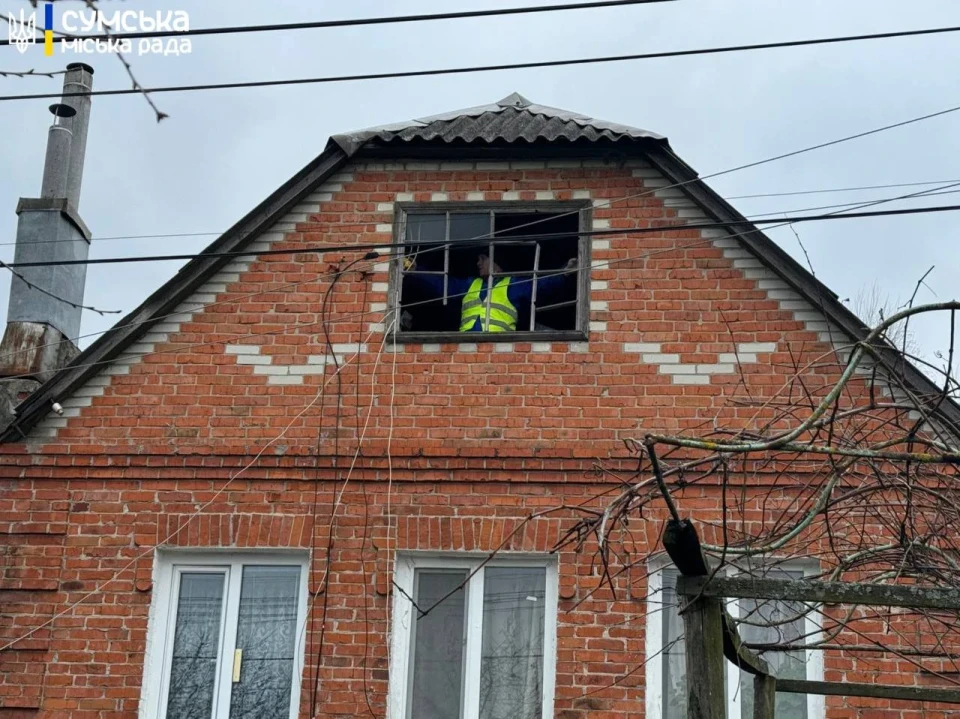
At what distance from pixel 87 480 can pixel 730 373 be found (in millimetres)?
4448

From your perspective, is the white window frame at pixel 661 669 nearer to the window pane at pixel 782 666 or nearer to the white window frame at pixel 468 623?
the window pane at pixel 782 666

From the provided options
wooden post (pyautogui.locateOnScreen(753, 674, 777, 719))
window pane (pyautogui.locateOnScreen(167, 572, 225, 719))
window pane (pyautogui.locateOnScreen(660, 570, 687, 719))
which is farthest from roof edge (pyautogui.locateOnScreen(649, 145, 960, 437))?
window pane (pyautogui.locateOnScreen(167, 572, 225, 719))

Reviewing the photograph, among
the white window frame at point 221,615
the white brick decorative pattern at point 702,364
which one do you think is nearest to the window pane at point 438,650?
the white window frame at point 221,615

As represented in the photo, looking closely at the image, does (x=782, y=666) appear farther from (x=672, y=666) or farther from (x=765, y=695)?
(x=765, y=695)

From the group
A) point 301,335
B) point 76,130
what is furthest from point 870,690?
point 76,130

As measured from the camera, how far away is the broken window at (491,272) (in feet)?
31.6

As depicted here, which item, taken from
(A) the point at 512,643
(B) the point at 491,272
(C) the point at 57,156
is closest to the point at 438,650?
(A) the point at 512,643

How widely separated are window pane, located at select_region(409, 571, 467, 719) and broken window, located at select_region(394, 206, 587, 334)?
182cm

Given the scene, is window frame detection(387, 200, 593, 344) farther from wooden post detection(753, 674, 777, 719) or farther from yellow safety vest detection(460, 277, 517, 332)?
wooden post detection(753, 674, 777, 719)

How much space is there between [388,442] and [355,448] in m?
0.23

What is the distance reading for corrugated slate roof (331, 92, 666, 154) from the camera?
9.60m

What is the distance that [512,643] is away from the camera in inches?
345

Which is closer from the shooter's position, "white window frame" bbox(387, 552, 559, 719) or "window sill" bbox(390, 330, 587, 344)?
"white window frame" bbox(387, 552, 559, 719)

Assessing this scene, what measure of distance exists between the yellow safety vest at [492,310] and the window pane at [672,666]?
2171 millimetres
